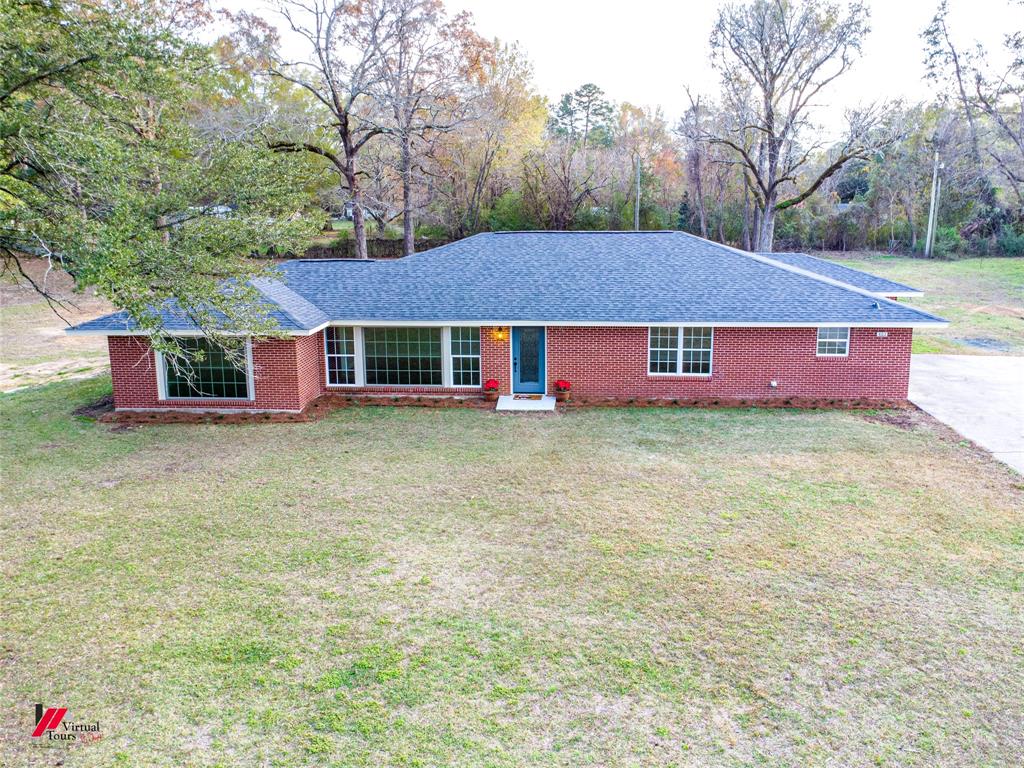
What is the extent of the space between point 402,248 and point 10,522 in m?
34.7

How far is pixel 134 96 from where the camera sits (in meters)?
11.8

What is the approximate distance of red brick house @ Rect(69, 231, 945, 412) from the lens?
1623cm

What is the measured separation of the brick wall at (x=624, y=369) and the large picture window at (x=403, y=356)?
0.27 metres

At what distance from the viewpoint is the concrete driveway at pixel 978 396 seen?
543 inches

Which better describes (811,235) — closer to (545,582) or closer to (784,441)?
(784,441)

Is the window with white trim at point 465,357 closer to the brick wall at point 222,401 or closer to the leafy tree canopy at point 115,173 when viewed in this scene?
the brick wall at point 222,401

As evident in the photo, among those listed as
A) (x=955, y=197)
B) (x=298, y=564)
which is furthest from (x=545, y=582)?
(x=955, y=197)

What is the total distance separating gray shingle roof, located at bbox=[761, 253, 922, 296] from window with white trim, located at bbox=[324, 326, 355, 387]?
553 inches

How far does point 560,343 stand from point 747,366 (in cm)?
442

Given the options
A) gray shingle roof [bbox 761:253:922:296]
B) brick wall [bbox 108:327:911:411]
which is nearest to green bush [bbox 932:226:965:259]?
gray shingle roof [bbox 761:253:922:296]

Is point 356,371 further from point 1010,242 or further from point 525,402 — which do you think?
point 1010,242

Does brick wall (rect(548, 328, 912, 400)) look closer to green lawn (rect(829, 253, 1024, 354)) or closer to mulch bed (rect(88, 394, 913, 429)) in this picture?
mulch bed (rect(88, 394, 913, 429))

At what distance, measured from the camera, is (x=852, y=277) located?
22703mm

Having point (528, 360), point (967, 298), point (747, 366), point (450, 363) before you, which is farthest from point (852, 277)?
point (967, 298)
